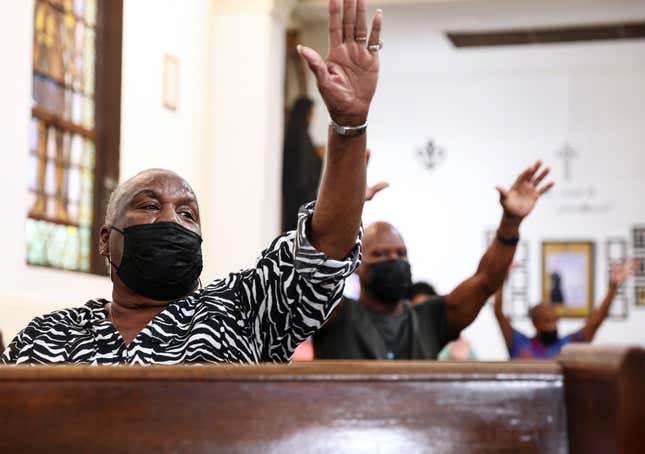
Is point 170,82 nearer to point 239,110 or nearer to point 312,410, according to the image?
point 239,110

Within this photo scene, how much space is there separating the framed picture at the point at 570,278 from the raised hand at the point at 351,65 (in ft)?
35.0

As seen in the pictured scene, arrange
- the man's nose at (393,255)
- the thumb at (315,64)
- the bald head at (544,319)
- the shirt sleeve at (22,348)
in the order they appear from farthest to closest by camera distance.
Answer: the bald head at (544,319) → the man's nose at (393,255) → the shirt sleeve at (22,348) → the thumb at (315,64)

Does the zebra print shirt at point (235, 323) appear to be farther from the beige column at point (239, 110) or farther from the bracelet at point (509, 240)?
the beige column at point (239, 110)

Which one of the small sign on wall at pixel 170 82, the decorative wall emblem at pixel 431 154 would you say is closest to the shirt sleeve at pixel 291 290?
the small sign on wall at pixel 170 82

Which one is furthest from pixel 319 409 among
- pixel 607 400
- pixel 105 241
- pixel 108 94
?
pixel 108 94

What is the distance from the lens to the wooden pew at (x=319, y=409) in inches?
49.1

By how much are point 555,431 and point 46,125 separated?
19.0 feet

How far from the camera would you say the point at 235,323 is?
2213 mm

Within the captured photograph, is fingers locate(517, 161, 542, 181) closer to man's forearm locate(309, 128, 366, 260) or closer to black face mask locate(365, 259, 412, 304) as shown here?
black face mask locate(365, 259, 412, 304)

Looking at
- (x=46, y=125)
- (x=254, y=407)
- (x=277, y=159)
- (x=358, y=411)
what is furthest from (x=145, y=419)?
(x=277, y=159)

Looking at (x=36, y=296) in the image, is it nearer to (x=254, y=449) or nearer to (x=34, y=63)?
(x=34, y=63)

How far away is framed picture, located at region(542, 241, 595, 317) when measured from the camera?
12.4 meters

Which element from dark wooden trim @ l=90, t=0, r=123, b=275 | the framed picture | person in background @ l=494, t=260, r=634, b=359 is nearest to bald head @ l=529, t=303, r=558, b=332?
person in background @ l=494, t=260, r=634, b=359

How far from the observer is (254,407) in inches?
49.8
